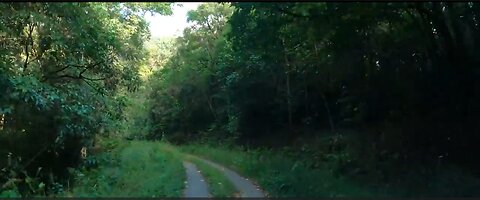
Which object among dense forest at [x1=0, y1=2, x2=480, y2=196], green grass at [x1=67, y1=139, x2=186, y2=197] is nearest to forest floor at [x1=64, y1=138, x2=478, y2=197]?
green grass at [x1=67, y1=139, x2=186, y2=197]

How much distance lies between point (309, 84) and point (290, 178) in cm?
698

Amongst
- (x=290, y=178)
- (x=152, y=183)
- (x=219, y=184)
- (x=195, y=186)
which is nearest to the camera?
(x=290, y=178)

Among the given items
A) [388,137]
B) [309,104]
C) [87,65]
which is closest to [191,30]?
[309,104]

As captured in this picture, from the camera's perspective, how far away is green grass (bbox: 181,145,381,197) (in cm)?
1081

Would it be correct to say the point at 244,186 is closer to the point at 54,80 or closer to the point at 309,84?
the point at 309,84

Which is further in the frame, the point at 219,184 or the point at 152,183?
the point at 219,184

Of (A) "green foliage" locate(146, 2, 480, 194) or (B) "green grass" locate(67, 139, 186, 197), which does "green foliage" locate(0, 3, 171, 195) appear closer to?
(B) "green grass" locate(67, 139, 186, 197)

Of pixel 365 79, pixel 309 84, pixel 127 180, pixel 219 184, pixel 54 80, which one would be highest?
pixel 54 80

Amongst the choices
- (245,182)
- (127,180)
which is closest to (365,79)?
(245,182)

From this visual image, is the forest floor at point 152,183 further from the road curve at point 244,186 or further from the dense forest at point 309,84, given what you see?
the dense forest at point 309,84

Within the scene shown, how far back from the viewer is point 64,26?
12.8m

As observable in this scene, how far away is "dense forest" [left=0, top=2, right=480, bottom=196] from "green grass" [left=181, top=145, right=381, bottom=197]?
76cm

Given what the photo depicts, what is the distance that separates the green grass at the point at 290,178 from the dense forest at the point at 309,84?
2.48 ft

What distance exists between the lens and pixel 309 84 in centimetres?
1886
